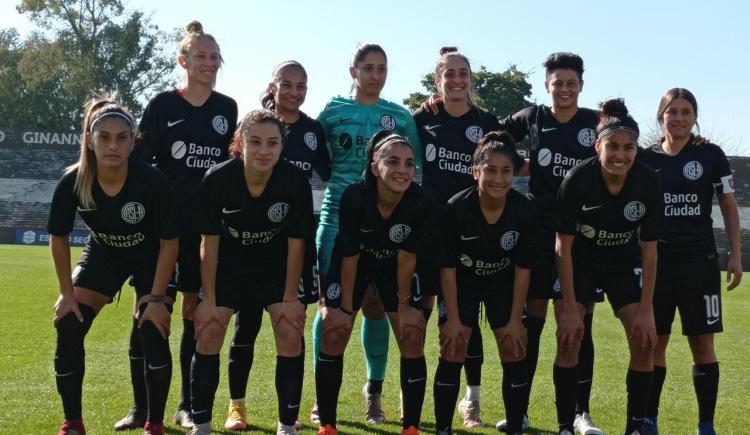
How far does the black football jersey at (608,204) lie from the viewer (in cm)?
493

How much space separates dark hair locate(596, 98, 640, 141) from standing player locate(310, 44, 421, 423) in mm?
1230

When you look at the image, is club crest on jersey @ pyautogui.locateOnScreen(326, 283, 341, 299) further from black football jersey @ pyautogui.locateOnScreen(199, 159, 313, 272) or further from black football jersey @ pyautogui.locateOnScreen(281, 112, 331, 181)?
black football jersey @ pyautogui.locateOnScreen(281, 112, 331, 181)

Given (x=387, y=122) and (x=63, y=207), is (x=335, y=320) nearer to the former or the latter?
(x=387, y=122)

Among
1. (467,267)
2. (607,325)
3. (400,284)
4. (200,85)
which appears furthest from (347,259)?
(607,325)

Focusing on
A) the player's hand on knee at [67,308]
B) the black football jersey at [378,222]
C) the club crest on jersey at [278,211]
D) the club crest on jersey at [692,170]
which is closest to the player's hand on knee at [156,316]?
the player's hand on knee at [67,308]

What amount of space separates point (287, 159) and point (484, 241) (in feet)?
4.58

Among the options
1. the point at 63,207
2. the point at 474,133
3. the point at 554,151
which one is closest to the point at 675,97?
the point at 554,151

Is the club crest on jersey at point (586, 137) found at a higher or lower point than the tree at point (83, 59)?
lower

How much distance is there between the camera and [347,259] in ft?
16.2

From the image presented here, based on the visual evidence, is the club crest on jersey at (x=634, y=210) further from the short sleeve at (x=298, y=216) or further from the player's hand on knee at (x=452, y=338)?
the short sleeve at (x=298, y=216)

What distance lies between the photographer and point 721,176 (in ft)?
17.9

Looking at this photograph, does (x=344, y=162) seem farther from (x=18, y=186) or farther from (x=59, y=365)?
(x=18, y=186)

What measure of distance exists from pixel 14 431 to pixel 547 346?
633 centimetres

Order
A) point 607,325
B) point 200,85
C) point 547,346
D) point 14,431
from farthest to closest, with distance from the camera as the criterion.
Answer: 1. point 607,325
2. point 547,346
3. point 200,85
4. point 14,431
